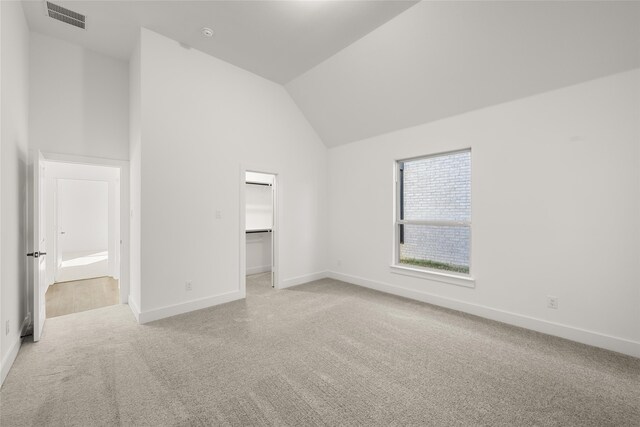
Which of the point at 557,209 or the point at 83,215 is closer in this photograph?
the point at 557,209

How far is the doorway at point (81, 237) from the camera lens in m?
4.11

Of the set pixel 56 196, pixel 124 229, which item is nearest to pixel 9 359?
pixel 124 229

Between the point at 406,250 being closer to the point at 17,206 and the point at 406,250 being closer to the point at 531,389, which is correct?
the point at 531,389

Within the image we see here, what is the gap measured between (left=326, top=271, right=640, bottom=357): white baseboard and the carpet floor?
99 millimetres

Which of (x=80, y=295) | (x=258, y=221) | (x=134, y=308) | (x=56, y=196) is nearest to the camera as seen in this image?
(x=134, y=308)

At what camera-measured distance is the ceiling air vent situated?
283 centimetres

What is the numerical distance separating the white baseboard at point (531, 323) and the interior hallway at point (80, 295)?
13.9 feet

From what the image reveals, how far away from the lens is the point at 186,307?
3.44m

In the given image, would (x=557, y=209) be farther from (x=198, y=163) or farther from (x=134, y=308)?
(x=134, y=308)

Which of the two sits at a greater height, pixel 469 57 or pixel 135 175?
pixel 469 57

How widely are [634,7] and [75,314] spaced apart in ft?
21.0

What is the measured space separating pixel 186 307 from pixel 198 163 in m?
1.86

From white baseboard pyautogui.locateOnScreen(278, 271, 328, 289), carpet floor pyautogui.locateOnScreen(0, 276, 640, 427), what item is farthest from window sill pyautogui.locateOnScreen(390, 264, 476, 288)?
white baseboard pyautogui.locateOnScreen(278, 271, 328, 289)

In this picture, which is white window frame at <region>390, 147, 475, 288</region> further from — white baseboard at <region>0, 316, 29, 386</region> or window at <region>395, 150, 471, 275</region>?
white baseboard at <region>0, 316, 29, 386</region>
